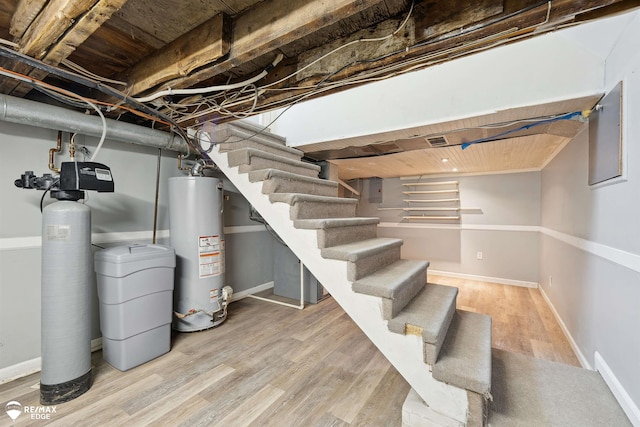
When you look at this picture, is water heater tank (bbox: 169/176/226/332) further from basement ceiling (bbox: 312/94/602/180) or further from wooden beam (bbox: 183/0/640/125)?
wooden beam (bbox: 183/0/640/125)

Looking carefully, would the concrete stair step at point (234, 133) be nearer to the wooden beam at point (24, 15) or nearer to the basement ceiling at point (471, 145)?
the basement ceiling at point (471, 145)

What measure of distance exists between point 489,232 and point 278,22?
4647mm

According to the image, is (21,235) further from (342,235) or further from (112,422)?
(342,235)

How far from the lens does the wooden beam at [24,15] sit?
108 centimetres

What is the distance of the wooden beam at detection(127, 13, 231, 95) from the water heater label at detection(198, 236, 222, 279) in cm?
133

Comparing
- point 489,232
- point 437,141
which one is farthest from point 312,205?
point 489,232

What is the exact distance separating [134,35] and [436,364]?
231 centimetres

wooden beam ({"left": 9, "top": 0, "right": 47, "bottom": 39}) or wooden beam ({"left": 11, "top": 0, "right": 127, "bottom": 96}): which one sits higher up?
wooden beam ({"left": 9, "top": 0, "right": 47, "bottom": 39})

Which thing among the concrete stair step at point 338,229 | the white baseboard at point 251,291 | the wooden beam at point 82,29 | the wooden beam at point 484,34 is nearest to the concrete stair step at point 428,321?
the concrete stair step at point 338,229

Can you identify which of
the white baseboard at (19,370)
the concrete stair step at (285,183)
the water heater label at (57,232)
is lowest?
the white baseboard at (19,370)

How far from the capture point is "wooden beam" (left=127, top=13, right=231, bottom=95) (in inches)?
50.0

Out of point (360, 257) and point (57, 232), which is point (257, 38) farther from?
point (57, 232)

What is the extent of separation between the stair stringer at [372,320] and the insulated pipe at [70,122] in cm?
102

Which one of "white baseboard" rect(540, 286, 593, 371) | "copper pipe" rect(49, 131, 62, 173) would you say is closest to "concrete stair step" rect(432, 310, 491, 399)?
"white baseboard" rect(540, 286, 593, 371)
